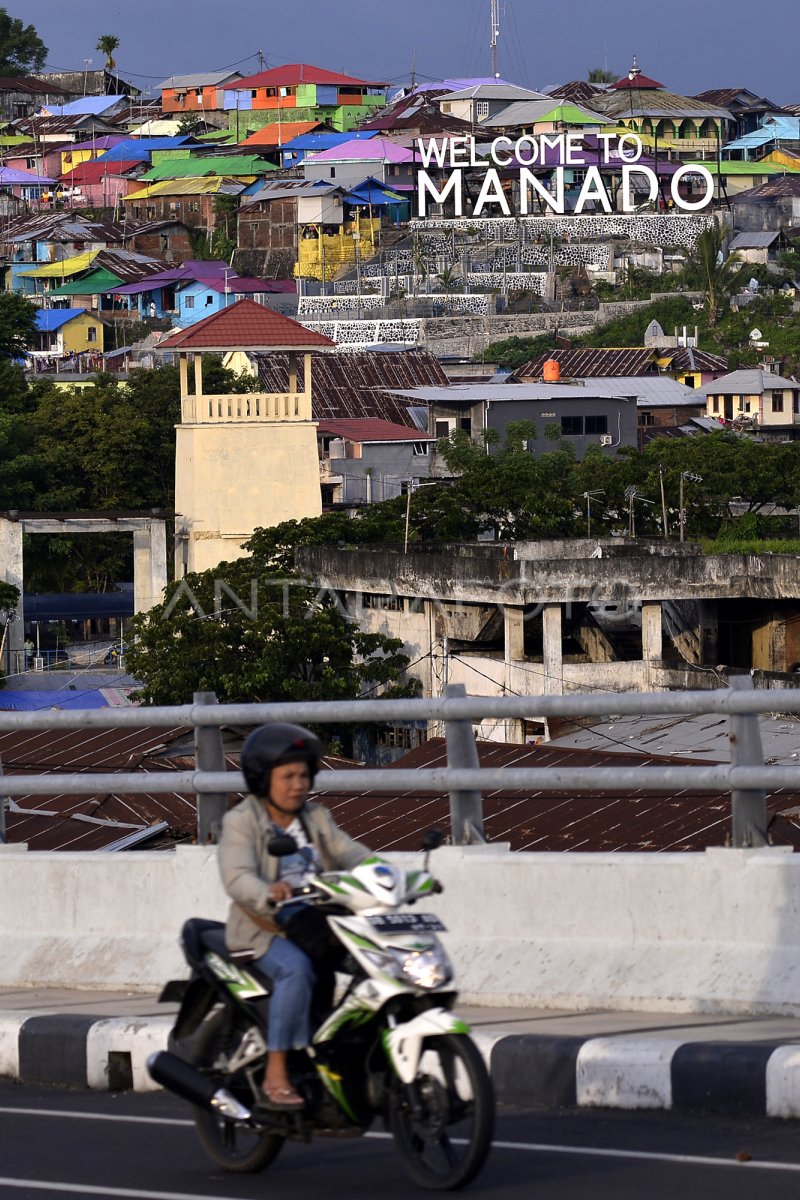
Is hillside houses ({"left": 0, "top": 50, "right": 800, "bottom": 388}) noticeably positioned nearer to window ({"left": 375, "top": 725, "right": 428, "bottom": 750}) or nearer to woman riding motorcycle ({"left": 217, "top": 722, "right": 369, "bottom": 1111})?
window ({"left": 375, "top": 725, "right": 428, "bottom": 750})

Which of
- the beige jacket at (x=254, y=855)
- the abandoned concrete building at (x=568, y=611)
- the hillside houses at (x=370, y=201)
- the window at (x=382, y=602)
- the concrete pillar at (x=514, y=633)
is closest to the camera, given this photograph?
the beige jacket at (x=254, y=855)

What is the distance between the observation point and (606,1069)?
6.18 m

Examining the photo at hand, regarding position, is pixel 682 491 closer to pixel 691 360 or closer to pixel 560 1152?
Answer: pixel 691 360

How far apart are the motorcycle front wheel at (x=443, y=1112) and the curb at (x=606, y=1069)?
34.1 inches

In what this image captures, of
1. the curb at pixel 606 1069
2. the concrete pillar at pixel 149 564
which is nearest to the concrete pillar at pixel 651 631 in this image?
the concrete pillar at pixel 149 564

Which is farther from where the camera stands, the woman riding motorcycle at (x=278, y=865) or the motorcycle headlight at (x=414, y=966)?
the woman riding motorcycle at (x=278, y=865)

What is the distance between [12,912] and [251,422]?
36011 millimetres

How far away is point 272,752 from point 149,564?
3936 cm

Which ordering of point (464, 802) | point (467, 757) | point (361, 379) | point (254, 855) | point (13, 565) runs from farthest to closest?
point (361, 379), point (13, 565), point (464, 802), point (467, 757), point (254, 855)

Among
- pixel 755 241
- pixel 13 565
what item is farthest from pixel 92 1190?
pixel 755 241

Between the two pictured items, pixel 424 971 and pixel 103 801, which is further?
pixel 103 801

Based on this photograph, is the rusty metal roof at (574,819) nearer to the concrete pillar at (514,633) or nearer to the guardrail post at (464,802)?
A: the guardrail post at (464,802)

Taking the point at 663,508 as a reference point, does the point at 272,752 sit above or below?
below

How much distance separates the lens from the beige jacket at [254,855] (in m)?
5.65
